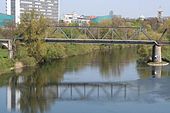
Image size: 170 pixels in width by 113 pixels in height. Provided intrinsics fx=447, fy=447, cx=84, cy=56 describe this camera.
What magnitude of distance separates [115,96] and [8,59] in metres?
12.4

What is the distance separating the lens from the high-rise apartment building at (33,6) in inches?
3263

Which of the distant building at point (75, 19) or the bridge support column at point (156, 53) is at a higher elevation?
the distant building at point (75, 19)

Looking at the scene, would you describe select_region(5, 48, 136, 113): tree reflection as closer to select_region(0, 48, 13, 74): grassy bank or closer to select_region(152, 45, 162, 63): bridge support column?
select_region(0, 48, 13, 74): grassy bank

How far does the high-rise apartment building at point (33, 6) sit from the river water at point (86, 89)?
46.5 m

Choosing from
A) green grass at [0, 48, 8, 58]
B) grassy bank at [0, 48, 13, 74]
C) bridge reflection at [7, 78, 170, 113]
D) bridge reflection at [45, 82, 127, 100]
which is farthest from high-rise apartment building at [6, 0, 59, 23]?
bridge reflection at [7, 78, 170, 113]

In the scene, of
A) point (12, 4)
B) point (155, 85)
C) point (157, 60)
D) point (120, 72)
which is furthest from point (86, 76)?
point (12, 4)

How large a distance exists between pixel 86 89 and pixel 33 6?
66.9 m

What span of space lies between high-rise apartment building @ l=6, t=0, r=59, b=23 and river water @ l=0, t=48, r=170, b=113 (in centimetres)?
4653

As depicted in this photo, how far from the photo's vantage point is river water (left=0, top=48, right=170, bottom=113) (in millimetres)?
18422

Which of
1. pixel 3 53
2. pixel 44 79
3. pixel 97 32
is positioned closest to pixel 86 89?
pixel 44 79

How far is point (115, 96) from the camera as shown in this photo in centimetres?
2109

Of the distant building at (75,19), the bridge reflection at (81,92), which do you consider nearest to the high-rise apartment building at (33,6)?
the distant building at (75,19)

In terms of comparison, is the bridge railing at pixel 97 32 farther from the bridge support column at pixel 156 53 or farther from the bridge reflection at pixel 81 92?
the bridge reflection at pixel 81 92

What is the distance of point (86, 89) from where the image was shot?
2327 cm
